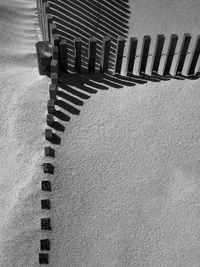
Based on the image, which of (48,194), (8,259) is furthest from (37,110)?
(8,259)

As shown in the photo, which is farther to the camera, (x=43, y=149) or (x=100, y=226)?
(x=43, y=149)

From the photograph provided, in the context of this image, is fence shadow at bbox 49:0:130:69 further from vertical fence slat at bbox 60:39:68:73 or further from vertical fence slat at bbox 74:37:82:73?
vertical fence slat at bbox 60:39:68:73

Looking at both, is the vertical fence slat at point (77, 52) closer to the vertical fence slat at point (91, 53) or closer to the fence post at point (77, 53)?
the fence post at point (77, 53)

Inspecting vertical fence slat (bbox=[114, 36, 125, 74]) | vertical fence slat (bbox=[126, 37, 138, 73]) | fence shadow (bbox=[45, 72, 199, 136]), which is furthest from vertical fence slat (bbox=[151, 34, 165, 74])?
vertical fence slat (bbox=[114, 36, 125, 74])

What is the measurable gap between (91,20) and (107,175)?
4.30 meters

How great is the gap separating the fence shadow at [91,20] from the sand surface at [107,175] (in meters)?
1.69

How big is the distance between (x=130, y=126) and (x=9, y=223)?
220 centimetres

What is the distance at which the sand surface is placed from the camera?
407cm

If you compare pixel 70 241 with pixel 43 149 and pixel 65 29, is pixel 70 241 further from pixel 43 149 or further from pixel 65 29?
pixel 65 29

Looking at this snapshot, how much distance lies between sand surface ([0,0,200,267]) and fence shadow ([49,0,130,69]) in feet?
5.53

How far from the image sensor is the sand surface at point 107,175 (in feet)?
13.3

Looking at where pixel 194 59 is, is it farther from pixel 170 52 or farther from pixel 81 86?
pixel 81 86

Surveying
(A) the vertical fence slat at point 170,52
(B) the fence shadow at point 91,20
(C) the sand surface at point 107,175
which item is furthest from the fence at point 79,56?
(B) the fence shadow at point 91,20

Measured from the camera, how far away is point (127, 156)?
4.79 m
